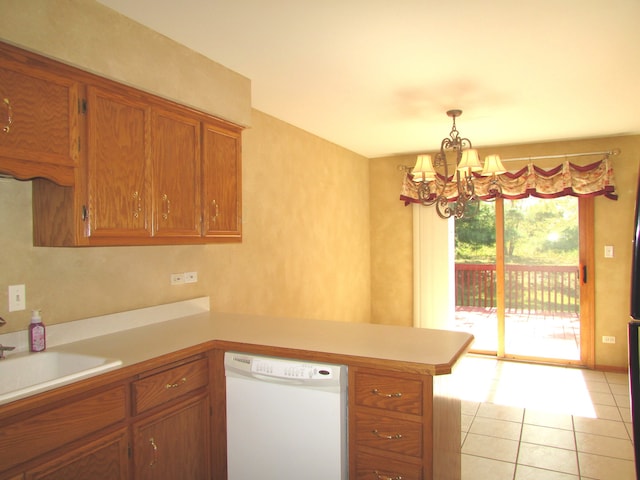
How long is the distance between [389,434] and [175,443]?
38.4 inches

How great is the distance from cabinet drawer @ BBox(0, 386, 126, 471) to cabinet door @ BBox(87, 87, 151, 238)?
0.72 metres

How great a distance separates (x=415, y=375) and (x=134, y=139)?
168cm

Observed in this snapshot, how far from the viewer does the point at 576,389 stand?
423cm

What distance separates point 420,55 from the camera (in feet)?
8.61

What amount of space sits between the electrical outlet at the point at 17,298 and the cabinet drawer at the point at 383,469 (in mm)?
1632

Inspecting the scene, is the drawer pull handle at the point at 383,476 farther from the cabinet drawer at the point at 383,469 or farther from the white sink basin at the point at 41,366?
the white sink basin at the point at 41,366

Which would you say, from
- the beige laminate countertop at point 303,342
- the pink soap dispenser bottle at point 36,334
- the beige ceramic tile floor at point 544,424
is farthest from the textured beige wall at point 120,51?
the beige ceramic tile floor at point 544,424

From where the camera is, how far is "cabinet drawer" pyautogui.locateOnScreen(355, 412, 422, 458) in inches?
72.5

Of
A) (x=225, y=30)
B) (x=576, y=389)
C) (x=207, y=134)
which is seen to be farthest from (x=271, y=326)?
(x=576, y=389)

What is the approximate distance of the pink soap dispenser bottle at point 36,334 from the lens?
1.97m

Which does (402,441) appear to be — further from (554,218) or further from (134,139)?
(554,218)

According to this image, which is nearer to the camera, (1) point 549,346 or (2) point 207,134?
(2) point 207,134

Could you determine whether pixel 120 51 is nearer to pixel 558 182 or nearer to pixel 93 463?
pixel 93 463

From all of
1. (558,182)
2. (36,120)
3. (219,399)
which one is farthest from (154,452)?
(558,182)
